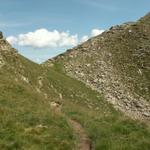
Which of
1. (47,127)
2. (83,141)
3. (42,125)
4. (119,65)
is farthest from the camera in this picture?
(119,65)

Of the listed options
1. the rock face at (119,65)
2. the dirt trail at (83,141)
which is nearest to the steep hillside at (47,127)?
the dirt trail at (83,141)

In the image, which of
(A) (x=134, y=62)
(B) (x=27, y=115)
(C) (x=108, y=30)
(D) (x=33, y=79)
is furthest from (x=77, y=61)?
(B) (x=27, y=115)

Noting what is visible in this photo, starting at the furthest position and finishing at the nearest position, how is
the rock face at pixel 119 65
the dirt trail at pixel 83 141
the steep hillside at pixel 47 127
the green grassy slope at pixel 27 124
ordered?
the rock face at pixel 119 65
the dirt trail at pixel 83 141
the steep hillside at pixel 47 127
the green grassy slope at pixel 27 124

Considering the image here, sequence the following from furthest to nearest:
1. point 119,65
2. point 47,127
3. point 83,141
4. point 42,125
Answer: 1. point 119,65
2. point 42,125
3. point 47,127
4. point 83,141

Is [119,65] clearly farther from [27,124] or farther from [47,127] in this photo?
[27,124]

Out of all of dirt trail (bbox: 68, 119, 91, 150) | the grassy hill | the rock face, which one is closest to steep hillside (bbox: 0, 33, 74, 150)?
the grassy hill

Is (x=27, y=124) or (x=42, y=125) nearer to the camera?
(x=27, y=124)

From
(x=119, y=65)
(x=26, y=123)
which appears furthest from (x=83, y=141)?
(x=119, y=65)

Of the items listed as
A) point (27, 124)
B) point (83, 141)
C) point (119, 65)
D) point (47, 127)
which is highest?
point (119, 65)

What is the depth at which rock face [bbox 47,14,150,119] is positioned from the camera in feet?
212

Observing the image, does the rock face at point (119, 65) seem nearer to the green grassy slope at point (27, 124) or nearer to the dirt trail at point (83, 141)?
the green grassy slope at point (27, 124)

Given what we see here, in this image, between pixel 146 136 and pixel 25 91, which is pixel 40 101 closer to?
pixel 25 91

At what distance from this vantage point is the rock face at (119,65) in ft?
212

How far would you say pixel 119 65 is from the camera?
2916 inches
